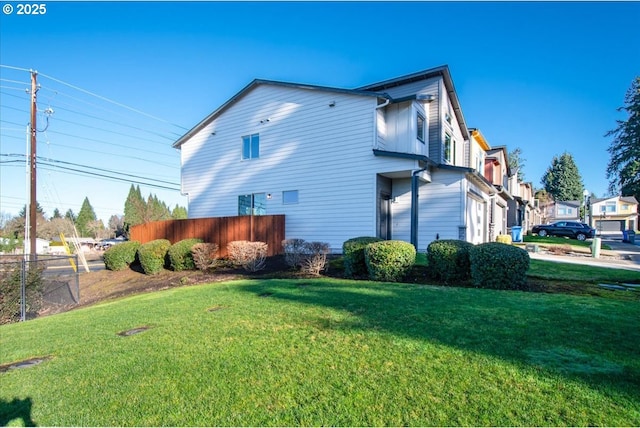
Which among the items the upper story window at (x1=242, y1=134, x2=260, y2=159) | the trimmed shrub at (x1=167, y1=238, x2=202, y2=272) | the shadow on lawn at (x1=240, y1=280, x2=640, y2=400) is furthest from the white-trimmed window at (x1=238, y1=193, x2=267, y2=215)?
the shadow on lawn at (x1=240, y1=280, x2=640, y2=400)

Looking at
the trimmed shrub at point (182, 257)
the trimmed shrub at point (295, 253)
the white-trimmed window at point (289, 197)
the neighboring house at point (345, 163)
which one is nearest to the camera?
the trimmed shrub at point (295, 253)

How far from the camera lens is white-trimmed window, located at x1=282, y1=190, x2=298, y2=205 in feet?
49.3

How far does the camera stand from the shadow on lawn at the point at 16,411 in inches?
118

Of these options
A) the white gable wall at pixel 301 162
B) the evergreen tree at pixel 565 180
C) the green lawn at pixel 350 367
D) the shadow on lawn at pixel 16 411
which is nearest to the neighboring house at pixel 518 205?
the white gable wall at pixel 301 162

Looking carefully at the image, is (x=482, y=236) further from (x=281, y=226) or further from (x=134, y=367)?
(x=134, y=367)

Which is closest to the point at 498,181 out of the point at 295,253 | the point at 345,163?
the point at 345,163

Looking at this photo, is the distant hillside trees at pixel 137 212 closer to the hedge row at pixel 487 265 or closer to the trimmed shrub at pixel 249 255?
the trimmed shrub at pixel 249 255

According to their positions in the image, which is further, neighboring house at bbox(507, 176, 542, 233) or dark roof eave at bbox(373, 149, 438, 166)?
neighboring house at bbox(507, 176, 542, 233)

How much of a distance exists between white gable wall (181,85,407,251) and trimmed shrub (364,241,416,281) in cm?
464

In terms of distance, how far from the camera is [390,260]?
826 cm

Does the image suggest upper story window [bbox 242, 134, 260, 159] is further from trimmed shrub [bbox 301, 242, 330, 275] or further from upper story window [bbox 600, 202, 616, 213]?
upper story window [bbox 600, 202, 616, 213]

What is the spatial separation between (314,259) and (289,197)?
5.74 m

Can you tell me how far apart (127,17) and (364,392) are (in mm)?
13417

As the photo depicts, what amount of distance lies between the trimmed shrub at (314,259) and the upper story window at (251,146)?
7.28 metres
